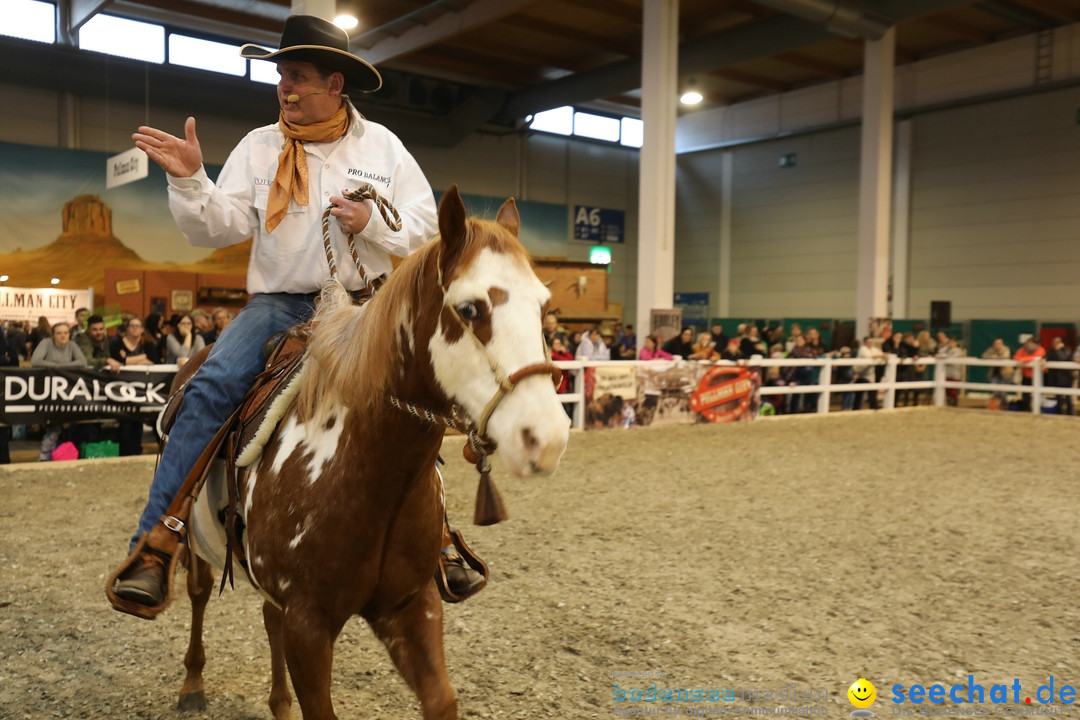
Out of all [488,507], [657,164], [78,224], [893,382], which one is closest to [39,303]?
[78,224]

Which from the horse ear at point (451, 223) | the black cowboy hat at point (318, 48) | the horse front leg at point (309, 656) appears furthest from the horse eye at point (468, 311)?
the black cowboy hat at point (318, 48)

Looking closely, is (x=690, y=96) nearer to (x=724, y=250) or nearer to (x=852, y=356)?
(x=724, y=250)

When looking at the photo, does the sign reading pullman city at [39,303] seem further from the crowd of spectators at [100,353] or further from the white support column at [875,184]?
the white support column at [875,184]

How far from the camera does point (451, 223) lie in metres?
1.60

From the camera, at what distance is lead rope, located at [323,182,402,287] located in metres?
2.14

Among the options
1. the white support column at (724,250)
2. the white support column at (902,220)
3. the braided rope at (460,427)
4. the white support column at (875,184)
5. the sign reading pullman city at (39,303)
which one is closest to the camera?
A: the braided rope at (460,427)

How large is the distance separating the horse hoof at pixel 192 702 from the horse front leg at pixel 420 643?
123cm

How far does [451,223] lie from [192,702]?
212cm

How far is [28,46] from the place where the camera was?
14.7 metres

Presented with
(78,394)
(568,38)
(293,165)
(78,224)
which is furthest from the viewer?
(568,38)

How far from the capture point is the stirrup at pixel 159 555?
2.09 meters

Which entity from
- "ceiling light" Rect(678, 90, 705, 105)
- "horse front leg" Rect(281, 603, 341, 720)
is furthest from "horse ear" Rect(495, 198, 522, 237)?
"ceiling light" Rect(678, 90, 705, 105)

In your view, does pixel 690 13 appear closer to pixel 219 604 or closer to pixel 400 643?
pixel 219 604

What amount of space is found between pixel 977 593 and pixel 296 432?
3.52 meters
